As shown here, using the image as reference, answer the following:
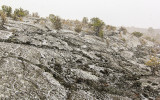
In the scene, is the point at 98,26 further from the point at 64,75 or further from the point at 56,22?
the point at 64,75

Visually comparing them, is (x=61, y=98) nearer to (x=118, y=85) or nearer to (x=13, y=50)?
(x=118, y=85)

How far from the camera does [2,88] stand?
416 centimetres

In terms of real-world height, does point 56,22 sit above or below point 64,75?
above

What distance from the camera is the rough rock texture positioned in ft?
15.6

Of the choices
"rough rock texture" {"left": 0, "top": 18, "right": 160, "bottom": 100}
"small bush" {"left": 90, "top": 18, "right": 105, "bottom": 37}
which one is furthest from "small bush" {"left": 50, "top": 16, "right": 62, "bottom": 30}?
"small bush" {"left": 90, "top": 18, "right": 105, "bottom": 37}

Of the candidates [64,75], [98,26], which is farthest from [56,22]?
[64,75]

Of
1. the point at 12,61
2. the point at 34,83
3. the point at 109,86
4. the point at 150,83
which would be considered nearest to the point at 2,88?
the point at 34,83

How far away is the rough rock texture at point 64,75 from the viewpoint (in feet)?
15.6

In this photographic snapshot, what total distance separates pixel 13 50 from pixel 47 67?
2.46 meters

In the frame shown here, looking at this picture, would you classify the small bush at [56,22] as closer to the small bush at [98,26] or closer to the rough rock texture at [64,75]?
the rough rock texture at [64,75]

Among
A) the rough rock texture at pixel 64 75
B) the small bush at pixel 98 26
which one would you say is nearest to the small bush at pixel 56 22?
the rough rock texture at pixel 64 75

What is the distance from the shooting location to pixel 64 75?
20.7ft

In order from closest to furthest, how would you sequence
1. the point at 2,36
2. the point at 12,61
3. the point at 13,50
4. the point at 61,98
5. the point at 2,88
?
the point at 2,88 < the point at 61,98 < the point at 12,61 < the point at 13,50 < the point at 2,36

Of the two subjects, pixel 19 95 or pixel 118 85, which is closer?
pixel 19 95
